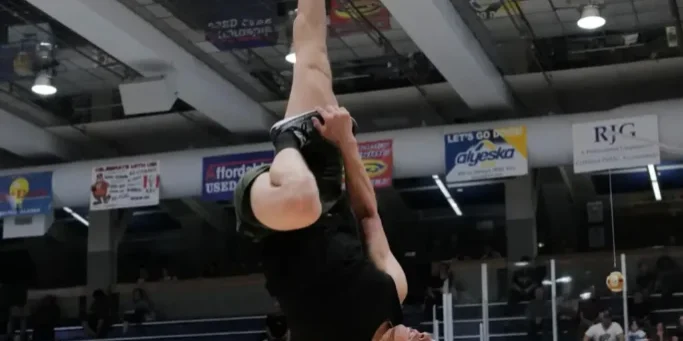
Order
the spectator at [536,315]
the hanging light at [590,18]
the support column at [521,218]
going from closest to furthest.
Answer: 1. the spectator at [536,315]
2. the hanging light at [590,18]
3. the support column at [521,218]

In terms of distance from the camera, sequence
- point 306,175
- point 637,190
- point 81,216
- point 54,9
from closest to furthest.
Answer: point 306,175 → point 54,9 → point 637,190 → point 81,216

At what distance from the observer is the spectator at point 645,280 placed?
42.6ft

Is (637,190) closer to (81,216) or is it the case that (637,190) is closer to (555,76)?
(555,76)

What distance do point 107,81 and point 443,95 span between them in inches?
194

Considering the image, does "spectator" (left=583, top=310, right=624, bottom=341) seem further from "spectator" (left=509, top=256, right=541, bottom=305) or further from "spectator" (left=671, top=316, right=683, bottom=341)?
"spectator" (left=671, top=316, right=683, bottom=341)

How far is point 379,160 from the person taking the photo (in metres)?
14.4

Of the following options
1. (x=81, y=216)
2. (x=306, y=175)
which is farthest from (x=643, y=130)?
(x=81, y=216)

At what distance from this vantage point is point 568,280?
11.2 metres

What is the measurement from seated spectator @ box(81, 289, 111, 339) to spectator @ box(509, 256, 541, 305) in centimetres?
799

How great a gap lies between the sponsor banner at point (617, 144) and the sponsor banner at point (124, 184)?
612 centimetres

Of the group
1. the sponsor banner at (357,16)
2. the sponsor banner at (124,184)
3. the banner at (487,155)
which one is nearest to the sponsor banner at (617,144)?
the banner at (487,155)

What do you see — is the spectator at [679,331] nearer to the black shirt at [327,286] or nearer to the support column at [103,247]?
the black shirt at [327,286]

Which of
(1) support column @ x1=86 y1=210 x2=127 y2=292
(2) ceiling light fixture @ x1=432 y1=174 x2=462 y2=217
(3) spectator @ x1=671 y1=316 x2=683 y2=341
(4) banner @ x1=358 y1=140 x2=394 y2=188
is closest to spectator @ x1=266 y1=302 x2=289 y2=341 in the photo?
(4) banner @ x1=358 y1=140 x2=394 y2=188

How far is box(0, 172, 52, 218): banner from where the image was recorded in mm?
15680
